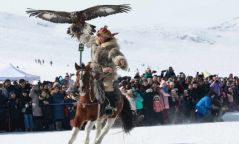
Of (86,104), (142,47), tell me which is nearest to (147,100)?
(86,104)

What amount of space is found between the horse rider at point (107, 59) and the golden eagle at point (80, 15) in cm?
25

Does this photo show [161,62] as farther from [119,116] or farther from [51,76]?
[119,116]

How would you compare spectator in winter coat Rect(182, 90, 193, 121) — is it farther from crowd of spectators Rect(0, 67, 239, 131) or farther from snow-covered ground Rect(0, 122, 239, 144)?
snow-covered ground Rect(0, 122, 239, 144)

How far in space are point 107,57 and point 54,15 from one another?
5.78 feet

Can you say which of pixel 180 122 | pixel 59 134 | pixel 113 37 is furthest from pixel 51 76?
pixel 113 37

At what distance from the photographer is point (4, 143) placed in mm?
15148

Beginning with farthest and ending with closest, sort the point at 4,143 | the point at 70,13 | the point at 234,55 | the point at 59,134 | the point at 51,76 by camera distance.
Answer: the point at 234,55, the point at 51,76, the point at 59,134, the point at 4,143, the point at 70,13

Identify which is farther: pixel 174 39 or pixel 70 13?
pixel 174 39

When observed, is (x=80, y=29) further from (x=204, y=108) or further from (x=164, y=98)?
(x=204, y=108)

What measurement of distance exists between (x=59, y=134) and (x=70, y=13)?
4.19 metres

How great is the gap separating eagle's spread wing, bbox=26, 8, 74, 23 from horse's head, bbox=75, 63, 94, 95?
184 cm

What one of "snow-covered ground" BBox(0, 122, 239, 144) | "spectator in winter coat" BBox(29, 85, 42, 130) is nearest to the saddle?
"snow-covered ground" BBox(0, 122, 239, 144)

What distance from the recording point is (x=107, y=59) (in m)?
13.4

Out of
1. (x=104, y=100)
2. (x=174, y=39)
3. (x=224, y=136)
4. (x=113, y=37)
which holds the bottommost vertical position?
(x=224, y=136)
